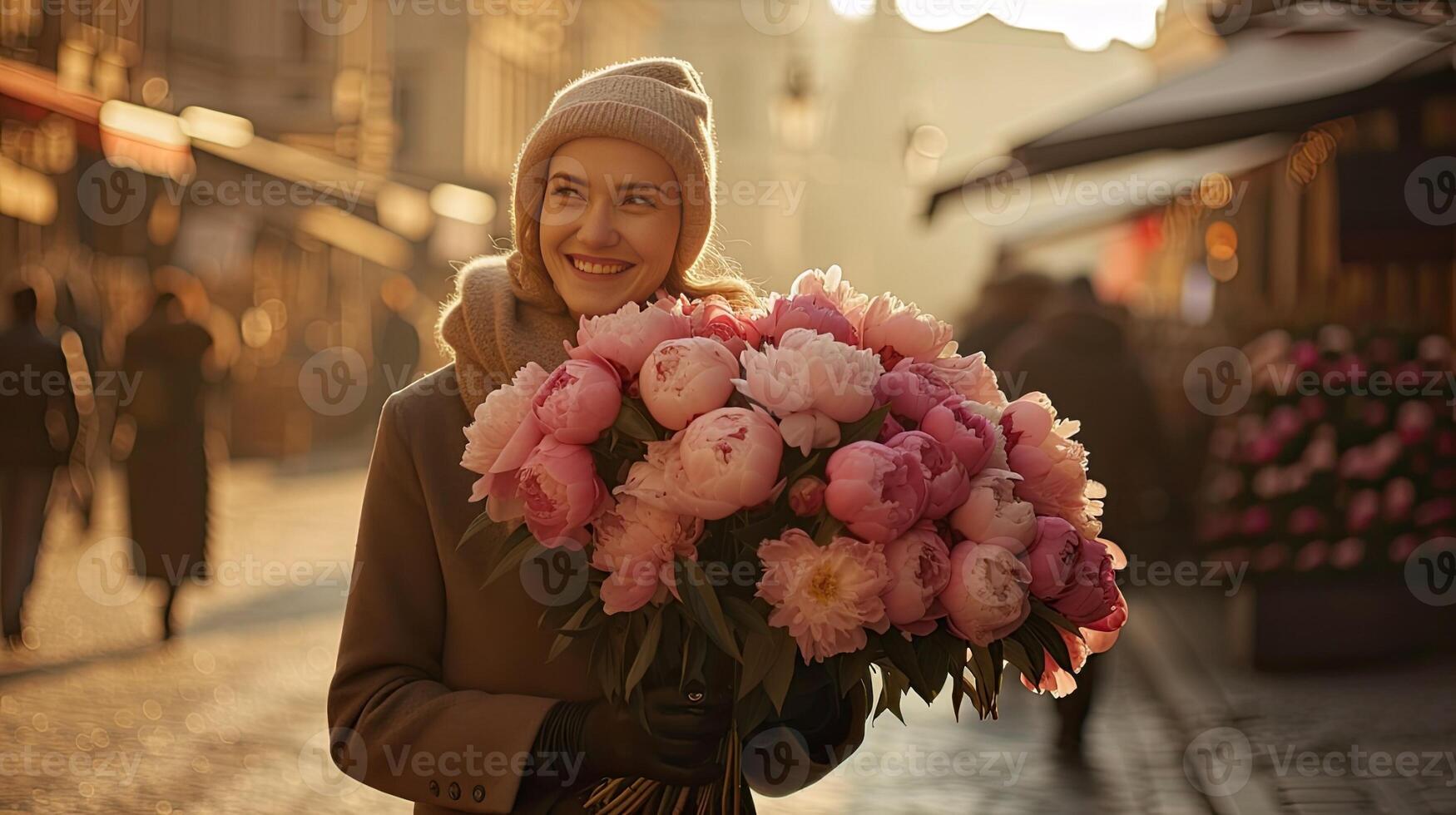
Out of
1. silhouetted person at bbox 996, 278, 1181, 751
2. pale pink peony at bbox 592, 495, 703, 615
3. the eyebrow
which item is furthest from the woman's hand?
silhouetted person at bbox 996, 278, 1181, 751

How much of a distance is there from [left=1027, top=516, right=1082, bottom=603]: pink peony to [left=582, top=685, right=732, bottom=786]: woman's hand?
1.46 feet

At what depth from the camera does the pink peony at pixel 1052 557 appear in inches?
88.9

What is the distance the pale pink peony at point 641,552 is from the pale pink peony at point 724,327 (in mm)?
269

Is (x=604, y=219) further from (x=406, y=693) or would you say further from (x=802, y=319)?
(x=406, y=693)

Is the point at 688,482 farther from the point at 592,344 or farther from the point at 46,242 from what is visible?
the point at 46,242

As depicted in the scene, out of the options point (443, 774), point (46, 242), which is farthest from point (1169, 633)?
point (46, 242)

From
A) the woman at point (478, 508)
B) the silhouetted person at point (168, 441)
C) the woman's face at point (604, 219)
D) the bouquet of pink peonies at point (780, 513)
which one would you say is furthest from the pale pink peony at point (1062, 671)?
the silhouetted person at point (168, 441)

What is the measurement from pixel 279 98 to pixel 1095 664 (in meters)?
32.2

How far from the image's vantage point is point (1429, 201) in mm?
10758

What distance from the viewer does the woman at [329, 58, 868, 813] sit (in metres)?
2.62

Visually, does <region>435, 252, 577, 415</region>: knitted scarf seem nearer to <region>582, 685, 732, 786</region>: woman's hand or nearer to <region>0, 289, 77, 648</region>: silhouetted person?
<region>582, 685, 732, 786</region>: woman's hand

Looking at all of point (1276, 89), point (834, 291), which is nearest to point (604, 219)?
point (834, 291)

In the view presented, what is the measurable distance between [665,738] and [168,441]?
892 centimetres

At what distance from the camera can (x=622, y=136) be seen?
282cm
